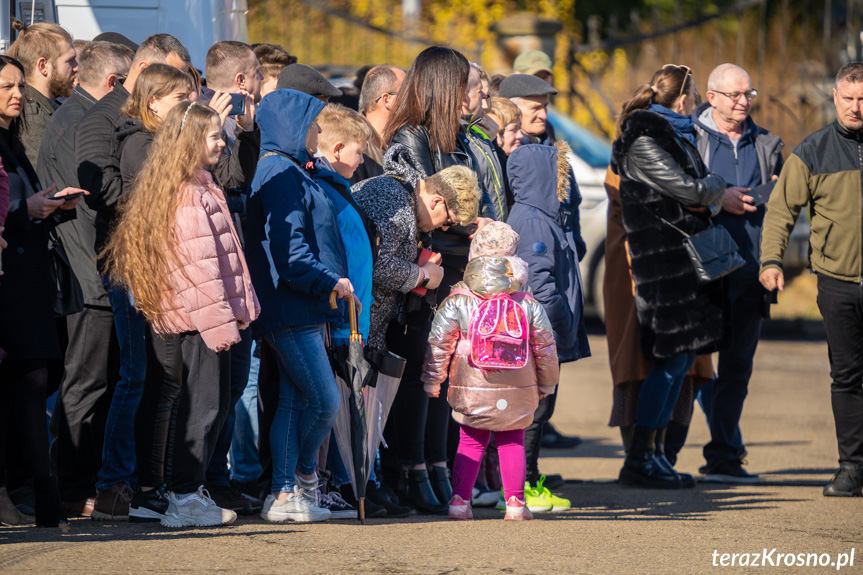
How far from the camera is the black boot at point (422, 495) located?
6.00 meters

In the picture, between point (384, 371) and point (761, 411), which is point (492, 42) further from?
point (384, 371)

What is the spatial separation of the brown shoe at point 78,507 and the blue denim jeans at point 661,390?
10.2ft

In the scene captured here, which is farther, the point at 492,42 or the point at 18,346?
the point at 492,42

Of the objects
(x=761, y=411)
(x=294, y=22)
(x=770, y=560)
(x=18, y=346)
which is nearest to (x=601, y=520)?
(x=770, y=560)

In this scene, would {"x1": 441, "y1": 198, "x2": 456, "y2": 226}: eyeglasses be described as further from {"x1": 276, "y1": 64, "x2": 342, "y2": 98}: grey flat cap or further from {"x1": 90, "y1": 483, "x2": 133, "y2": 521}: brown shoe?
{"x1": 90, "y1": 483, "x2": 133, "y2": 521}: brown shoe

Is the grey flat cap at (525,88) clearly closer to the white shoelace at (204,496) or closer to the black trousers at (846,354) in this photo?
the black trousers at (846,354)

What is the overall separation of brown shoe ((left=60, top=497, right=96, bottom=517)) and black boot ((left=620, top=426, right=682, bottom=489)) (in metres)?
3.07

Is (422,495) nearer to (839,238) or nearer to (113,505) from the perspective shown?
(113,505)

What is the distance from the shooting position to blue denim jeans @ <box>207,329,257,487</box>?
19.2ft

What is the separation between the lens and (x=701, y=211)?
7164 mm

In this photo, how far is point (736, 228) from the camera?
7.44 meters

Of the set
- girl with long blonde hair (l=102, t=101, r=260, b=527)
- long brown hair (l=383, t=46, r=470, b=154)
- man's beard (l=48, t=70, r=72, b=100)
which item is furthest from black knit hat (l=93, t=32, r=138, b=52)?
girl with long blonde hair (l=102, t=101, r=260, b=527)

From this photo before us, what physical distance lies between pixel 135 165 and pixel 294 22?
529 inches

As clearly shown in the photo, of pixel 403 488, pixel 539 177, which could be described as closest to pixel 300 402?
pixel 403 488
